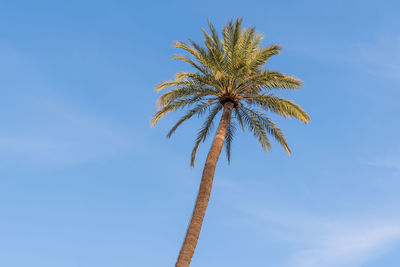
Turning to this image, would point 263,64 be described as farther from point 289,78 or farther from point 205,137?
point 205,137

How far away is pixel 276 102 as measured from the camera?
2181 centimetres

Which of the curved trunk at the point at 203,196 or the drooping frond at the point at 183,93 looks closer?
the curved trunk at the point at 203,196

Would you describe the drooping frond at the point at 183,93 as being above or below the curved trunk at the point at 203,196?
above

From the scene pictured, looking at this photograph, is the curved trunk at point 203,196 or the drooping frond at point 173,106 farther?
the drooping frond at point 173,106

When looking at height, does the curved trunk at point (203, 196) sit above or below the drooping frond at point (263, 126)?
below

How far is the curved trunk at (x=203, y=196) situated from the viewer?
16609 mm

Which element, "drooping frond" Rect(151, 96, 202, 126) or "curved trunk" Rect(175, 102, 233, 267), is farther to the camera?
"drooping frond" Rect(151, 96, 202, 126)

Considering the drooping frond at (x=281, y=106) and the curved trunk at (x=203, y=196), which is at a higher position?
the drooping frond at (x=281, y=106)

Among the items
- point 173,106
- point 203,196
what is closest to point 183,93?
point 173,106

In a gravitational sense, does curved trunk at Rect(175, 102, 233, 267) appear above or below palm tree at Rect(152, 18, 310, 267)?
below

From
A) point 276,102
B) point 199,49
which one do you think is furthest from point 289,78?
point 199,49

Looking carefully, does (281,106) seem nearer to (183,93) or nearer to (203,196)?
(183,93)

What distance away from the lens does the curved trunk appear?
54.5 feet

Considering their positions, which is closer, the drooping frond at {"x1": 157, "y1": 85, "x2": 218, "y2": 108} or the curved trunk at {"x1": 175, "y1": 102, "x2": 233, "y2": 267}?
the curved trunk at {"x1": 175, "y1": 102, "x2": 233, "y2": 267}
